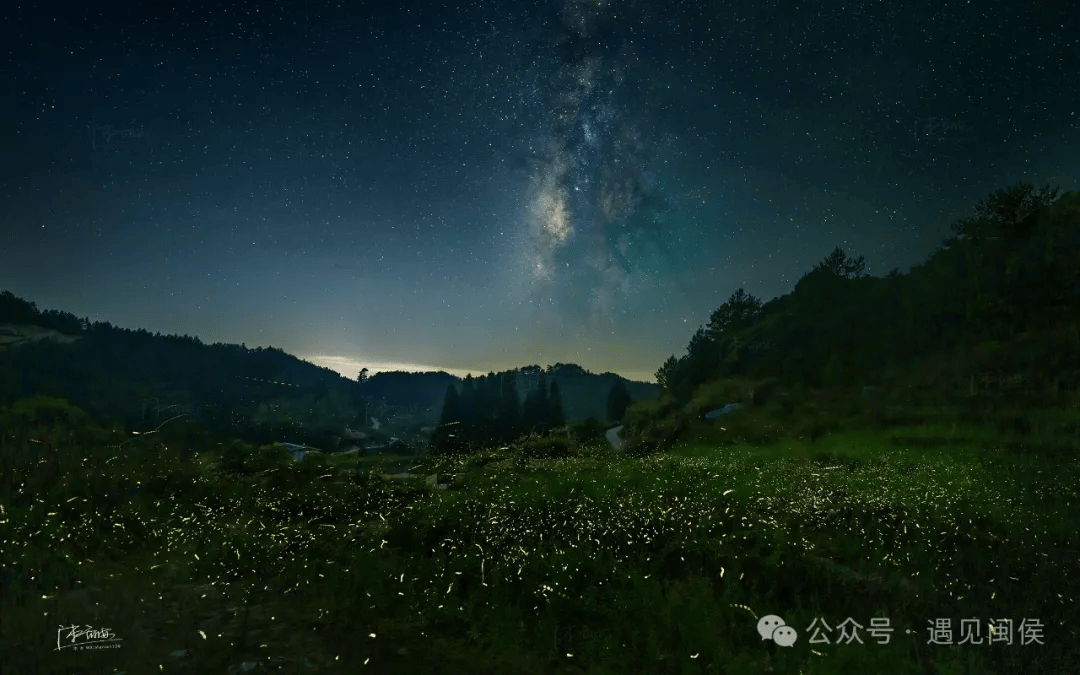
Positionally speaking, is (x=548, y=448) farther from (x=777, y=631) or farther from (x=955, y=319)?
(x=955, y=319)

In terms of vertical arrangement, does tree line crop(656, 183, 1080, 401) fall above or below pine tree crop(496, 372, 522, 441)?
above

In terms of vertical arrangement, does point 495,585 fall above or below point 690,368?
below

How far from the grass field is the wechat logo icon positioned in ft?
0.32

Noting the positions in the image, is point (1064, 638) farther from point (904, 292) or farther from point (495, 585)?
point (904, 292)

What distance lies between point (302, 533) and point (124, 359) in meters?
101

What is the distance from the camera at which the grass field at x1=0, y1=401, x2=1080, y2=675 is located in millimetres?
5410

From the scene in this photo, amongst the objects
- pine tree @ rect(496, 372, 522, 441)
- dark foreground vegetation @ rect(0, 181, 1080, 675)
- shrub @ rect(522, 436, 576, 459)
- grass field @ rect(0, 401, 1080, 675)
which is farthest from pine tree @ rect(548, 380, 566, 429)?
grass field @ rect(0, 401, 1080, 675)

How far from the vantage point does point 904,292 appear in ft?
189

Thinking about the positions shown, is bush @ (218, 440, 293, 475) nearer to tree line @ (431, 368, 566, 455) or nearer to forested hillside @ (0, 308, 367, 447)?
forested hillside @ (0, 308, 367, 447)

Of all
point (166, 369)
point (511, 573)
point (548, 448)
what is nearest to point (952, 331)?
point (548, 448)

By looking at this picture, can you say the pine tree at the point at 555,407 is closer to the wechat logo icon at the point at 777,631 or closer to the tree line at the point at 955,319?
the tree line at the point at 955,319

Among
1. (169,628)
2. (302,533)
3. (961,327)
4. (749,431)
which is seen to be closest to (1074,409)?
(749,431)

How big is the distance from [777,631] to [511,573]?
3240 millimetres

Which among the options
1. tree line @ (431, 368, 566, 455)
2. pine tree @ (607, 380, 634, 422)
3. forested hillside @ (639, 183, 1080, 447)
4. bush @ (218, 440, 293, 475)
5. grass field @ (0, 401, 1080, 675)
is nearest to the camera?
grass field @ (0, 401, 1080, 675)
